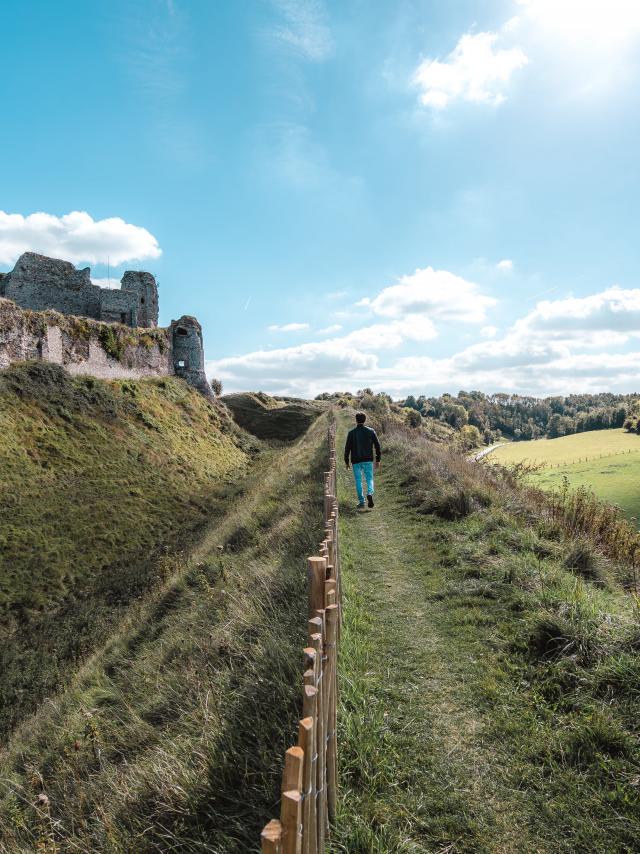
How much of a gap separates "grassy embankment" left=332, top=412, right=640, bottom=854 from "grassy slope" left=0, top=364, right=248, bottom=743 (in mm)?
7315

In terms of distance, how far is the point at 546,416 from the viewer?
163750 millimetres

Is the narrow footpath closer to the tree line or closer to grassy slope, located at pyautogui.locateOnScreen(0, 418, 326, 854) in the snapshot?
grassy slope, located at pyautogui.locateOnScreen(0, 418, 326, 854)

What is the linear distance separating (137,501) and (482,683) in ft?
54.6

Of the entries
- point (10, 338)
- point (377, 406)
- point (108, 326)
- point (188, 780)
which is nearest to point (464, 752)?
point (188, 780)

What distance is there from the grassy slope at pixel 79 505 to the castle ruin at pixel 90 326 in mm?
1514

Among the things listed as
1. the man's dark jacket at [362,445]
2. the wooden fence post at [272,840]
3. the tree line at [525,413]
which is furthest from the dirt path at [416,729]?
the tree line at [525,413]

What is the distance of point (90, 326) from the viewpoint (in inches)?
1048

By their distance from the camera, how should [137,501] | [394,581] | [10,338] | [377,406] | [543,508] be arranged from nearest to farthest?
[394,581] → [543,508] → [137,501] → [10,338] → [377,406]

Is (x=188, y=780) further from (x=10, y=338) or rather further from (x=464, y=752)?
(x=10, y=338)

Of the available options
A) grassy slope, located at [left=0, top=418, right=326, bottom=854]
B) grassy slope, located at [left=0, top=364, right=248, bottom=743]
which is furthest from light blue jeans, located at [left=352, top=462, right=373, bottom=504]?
grassy slope, located at [left=0, top=364, right=248, bottom=743]

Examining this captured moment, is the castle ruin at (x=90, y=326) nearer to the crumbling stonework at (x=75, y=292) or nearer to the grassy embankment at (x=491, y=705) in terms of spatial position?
the crumbling stonework at (x=75, y=292)

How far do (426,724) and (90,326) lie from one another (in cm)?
2829

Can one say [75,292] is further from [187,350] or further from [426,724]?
[426,724]

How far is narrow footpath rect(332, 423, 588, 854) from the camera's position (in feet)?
9.53
